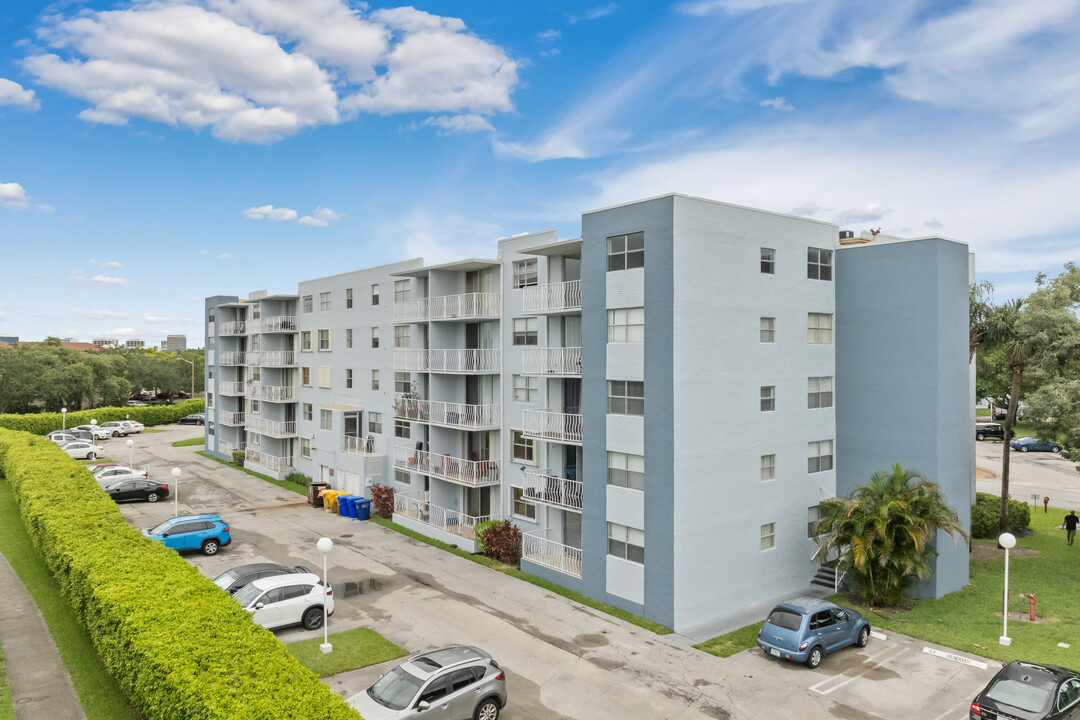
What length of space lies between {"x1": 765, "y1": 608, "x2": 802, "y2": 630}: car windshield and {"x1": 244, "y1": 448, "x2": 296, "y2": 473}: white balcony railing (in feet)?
111

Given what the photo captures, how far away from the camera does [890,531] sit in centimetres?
2117

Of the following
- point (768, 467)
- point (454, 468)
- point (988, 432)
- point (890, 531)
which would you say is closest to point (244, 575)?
point (454, 468)

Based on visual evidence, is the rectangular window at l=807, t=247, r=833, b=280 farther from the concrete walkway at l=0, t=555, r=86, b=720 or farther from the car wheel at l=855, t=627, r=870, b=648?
the concrete walkway at l=0, t=555, r=86, b=720

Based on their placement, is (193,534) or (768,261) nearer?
(768,261)

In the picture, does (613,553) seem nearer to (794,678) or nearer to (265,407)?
(794,678)

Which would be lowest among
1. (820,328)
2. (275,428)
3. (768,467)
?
(275,428)

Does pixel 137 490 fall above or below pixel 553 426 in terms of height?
below

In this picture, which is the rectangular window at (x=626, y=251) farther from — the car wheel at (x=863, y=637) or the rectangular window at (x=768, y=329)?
the car wheel at (x=863, y=637)

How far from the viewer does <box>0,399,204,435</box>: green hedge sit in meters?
62.8

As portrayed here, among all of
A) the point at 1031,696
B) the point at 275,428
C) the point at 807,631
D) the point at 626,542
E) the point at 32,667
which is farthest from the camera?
the point at 275,428

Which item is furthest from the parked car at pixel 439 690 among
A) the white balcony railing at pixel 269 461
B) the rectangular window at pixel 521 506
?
the white balcony railing at pixel 269 461

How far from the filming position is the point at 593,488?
73.5 feet

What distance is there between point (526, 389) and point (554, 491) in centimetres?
502

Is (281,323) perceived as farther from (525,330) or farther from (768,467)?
(768,467)
